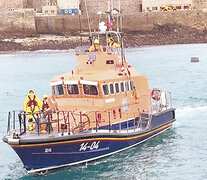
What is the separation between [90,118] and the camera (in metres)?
14.9

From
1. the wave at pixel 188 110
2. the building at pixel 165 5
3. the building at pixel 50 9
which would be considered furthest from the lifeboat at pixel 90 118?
the building at pixel 165 5

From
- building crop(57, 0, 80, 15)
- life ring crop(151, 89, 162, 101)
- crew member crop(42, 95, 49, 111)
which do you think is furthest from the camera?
building crop(57, 0, 80, 15)

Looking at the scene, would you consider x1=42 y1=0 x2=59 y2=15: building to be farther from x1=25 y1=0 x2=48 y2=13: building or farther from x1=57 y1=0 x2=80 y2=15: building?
x1=25 y1=0 x2=48 y2=13: building

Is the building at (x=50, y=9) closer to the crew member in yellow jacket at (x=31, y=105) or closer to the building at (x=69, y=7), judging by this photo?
the building at (x=69, y=7)

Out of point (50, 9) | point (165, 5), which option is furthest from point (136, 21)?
point (50, 9)

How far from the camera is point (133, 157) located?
15477 mm

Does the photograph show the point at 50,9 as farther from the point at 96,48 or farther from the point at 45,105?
the point at 45,105

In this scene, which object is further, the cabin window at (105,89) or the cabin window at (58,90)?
the cabin window at (58,90)

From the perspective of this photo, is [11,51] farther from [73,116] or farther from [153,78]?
[73,116]

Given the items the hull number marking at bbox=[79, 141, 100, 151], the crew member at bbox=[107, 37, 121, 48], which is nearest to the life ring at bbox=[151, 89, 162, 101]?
the crew member at bbox=[107, 37, 121, 48]

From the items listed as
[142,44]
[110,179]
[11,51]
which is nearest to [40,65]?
[11,51]

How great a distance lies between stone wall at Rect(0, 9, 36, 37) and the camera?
78144 mm

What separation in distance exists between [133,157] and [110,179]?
5.80ft

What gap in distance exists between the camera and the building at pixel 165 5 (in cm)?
8788
